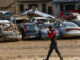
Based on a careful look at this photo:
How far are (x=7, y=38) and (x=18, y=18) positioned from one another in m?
8.24

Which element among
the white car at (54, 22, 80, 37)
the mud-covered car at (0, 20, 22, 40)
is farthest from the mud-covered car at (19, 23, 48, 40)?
the white car at (54, 22, 80, 37)

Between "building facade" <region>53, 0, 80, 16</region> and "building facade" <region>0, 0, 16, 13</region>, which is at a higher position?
"building facade" <region>0, 0, 16, 13</region>

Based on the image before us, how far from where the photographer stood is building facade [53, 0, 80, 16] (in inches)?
2395

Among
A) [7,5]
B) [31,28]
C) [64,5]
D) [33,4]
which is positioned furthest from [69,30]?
[64,5]

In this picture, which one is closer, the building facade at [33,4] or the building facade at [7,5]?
the building facade at [7,5]

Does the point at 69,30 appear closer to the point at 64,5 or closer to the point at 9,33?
the point at 9,33

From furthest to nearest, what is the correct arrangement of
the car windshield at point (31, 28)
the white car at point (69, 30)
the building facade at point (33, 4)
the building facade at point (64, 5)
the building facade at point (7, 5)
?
the building facade at point (64, 5)
the building facade at point (33, 4)
the building facade at point (7, 5)
the car windshield at point (31, 28)
the white car at point (69, 30)

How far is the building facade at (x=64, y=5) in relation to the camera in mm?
60844

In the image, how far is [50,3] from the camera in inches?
2361

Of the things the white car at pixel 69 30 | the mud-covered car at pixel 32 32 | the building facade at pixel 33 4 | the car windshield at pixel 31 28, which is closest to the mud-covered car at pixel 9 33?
the mud-covered car at pixel 32 32

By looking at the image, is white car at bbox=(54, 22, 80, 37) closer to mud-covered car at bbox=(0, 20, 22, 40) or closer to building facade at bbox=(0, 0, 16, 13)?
mud-covered car at bbox=(0, 20, 22, 40)

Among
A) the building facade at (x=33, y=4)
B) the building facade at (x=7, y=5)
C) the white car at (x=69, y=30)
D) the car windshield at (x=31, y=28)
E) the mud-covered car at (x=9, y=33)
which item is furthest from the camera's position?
the building facade at (x=33, y=4)

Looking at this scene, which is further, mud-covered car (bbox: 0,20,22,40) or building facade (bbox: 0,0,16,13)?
building facade (bbox: 0,0,16,13)

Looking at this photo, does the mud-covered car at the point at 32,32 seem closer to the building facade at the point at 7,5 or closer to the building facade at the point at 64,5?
the building facade at the point at 7,5
